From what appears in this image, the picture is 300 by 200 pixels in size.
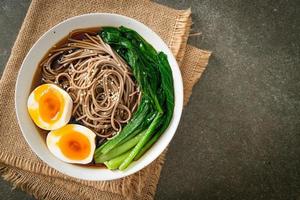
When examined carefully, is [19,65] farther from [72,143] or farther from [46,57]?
[72,143]

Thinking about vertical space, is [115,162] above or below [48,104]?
below

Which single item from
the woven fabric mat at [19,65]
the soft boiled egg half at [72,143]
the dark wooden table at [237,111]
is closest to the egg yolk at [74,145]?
the soft boiled egg half at [72,143]

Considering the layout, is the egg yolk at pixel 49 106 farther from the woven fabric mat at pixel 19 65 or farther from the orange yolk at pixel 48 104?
the woven fabric mat at pixel 19 65

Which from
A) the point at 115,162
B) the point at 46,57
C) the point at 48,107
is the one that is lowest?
the point at 115,162

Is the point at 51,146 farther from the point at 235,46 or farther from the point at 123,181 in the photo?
the point at 235,46

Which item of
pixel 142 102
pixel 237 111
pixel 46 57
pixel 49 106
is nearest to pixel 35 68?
pixel 46 57

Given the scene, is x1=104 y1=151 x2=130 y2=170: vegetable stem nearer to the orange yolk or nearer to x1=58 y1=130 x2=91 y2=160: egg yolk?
x1=58 y1=130 x2=91 y2=160: egg yolk
